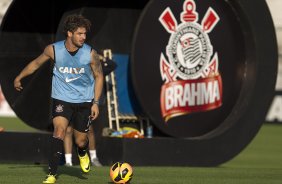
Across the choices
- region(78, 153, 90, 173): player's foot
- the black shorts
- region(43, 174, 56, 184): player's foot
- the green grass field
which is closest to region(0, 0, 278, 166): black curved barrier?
the green grass field

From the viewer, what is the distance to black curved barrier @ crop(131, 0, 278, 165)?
16.8m

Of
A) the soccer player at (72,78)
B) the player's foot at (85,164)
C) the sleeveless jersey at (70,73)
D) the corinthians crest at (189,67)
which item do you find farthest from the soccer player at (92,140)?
the sleeveless jersey at (70,73)

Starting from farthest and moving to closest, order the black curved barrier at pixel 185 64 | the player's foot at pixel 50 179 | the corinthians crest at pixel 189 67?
the corinthians crest at pixel 189 67
the black curved barrier at pixel 185 64
the player's foot at pixel 50 179

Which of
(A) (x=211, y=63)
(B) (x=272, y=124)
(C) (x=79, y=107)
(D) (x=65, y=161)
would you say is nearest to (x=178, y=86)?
(A) (x=211, y=63)

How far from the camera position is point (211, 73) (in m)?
17.3

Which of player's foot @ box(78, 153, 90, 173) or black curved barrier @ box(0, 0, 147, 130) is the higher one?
black curved barrier @ box(0, 0, 147, 130)

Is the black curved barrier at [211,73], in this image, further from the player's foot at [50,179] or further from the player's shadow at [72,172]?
the player's foot at [50,179]

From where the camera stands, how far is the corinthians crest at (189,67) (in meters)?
16.9

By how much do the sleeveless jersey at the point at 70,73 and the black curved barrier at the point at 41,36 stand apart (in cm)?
353

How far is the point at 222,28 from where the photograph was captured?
17312mm

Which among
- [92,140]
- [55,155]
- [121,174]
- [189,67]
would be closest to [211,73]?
[189,67]

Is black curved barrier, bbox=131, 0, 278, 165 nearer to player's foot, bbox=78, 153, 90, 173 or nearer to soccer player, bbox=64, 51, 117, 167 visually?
soccer player, bbox=64, 51, 117, 167

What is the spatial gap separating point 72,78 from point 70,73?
2.9 inches

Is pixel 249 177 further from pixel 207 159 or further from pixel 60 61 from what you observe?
pixel 60 61
